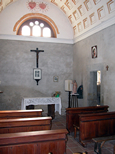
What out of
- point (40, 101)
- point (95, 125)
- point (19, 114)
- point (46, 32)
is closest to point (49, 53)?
point (46, 32)

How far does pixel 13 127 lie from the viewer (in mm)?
4531

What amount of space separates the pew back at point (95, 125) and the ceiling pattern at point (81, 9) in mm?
4657

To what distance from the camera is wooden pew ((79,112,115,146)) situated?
532cm

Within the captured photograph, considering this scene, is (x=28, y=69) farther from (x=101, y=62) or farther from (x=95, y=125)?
(x=95, y=125)

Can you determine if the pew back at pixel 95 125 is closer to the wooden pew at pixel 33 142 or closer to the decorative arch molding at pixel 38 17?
the wooden pew at pixel 33 142

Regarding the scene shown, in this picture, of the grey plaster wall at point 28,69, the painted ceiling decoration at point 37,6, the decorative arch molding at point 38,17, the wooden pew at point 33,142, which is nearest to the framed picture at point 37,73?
the grey plaster wall at point 28,69

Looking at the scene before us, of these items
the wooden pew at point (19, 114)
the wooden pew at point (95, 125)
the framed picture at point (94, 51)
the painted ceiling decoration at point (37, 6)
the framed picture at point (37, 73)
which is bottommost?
the wooden pew at point (95, 125)

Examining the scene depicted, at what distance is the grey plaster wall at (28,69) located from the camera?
10328 mm

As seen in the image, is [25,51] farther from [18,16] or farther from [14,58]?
[18,16]

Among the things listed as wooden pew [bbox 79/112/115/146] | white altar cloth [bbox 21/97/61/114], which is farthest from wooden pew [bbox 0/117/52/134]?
white altar cloth [bbox 21/97/61/114]

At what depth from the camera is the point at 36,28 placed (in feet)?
36.8

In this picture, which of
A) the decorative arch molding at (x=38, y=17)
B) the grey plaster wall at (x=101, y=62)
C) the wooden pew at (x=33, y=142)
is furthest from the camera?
the decorative arch molding at (x=38, y=17)

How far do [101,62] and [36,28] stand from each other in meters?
5.51

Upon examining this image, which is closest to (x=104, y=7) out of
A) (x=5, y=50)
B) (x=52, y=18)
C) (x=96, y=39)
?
(x=96, y=39)
